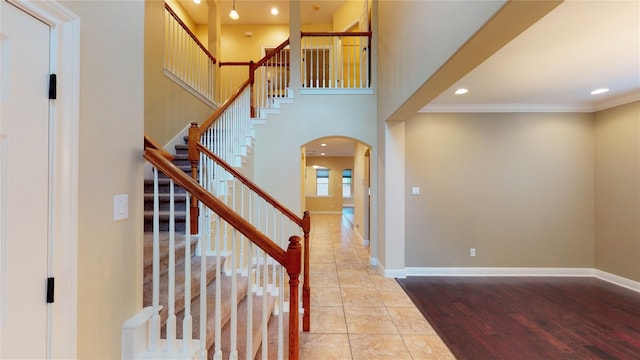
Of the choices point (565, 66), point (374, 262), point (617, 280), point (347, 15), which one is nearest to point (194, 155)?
point (374, 262)

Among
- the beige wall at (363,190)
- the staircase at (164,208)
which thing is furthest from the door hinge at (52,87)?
the beige wall at (363,190)

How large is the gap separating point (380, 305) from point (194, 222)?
6.95 ft

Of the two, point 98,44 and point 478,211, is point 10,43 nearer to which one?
point 98,44

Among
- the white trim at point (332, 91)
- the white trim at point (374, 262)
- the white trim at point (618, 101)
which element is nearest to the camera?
the white trim at point (618, 101)

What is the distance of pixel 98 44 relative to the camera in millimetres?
1077

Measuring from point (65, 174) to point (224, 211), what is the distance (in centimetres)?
59

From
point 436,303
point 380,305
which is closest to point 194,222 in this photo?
point 380,305

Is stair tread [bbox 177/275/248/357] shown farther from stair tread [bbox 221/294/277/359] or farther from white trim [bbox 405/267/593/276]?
white trim [bbox 405/267/593/276]

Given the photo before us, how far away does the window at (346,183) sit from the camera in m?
11.3

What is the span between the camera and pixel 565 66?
2467mm

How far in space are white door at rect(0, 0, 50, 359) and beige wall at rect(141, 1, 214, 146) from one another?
2.82 meters

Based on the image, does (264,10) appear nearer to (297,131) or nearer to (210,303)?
(297,131)

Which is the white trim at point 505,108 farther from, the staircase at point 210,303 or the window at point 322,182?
the window at point 322,182

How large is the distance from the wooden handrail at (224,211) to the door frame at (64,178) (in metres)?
0.32
